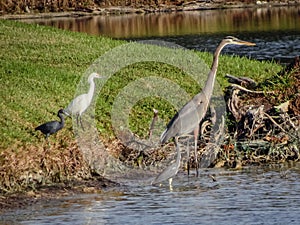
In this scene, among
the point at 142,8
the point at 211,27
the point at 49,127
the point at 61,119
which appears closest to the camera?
the point at 49,127

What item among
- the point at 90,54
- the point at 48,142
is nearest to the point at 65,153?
the point at 48,142

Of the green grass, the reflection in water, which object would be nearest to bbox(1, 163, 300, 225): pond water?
the green grass

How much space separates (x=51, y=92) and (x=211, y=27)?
Result: 20.8m

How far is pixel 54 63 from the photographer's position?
1764cm

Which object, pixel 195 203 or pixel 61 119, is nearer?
pixel 195 203

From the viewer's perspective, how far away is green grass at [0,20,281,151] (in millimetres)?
13117

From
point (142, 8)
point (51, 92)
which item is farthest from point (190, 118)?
point (142, 8)

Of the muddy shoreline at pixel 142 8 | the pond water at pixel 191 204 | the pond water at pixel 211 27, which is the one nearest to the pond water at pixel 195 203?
the pond water at pixel 191 204

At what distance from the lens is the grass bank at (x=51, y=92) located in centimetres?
1169

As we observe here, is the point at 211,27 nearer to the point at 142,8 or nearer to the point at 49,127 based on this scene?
the point at 142,8

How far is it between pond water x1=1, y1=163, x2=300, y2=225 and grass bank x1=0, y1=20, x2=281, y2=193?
640 mm

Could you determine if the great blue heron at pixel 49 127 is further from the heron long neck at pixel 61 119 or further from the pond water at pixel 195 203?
the pond water at pixel 195 203

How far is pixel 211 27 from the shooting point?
34750 millimetres

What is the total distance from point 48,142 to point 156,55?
21.9 ft
